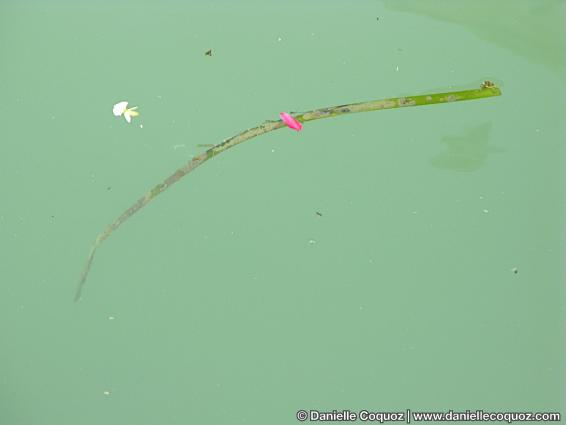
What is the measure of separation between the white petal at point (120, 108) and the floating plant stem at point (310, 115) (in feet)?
0.63

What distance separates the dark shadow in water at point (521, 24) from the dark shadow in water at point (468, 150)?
0.21 metres

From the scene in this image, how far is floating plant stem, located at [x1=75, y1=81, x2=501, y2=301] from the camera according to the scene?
1.02 m

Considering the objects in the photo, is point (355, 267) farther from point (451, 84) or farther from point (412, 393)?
point (451, 84)

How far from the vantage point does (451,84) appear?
3.44ft

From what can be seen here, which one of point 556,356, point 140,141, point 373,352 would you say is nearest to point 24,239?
point 140,141

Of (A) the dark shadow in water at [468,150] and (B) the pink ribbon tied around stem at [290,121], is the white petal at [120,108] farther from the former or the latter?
(A) the dark shadow in water at [468,150]

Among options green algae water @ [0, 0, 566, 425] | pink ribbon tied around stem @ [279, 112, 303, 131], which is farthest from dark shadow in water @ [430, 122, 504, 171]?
pink ribbon tied around stem @ [279, 112, 303, 131]

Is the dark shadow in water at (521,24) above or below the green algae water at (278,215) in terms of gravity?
above

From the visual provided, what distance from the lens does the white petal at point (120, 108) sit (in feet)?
3.51

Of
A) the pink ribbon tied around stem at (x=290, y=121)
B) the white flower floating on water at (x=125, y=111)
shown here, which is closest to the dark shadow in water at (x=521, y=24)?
the pink ribbon tied around stem at (x=290, y=121)

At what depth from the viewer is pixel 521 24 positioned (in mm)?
1055

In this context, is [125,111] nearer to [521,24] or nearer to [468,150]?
[468,150]

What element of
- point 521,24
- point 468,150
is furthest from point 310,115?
point 521,24

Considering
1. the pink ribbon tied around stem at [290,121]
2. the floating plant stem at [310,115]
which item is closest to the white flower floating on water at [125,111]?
the floating plant stem at [310,115]
